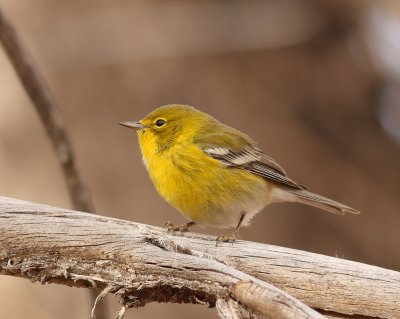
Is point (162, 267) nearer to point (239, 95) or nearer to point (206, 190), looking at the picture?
point (206, 190)

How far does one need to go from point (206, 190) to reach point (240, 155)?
2.32ft

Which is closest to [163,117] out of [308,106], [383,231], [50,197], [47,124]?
[47,124]

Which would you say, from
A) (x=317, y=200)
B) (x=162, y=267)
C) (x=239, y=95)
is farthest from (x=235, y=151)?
(x=239, y=95)

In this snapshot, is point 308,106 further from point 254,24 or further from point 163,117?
point 163,117

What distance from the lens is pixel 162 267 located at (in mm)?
3426

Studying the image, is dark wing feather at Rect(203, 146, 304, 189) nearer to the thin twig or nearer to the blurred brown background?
the thin twig

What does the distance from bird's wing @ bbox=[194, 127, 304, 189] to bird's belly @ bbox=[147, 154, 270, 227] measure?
13cm

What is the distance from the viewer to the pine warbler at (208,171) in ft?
16.2

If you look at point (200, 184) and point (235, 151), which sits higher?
point (235, 151)

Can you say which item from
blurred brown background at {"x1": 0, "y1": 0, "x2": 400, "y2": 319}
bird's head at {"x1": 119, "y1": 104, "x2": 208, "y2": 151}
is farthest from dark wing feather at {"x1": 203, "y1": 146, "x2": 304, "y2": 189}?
blurred brown background at {"x1": 0, "y1": 0, "x2": 400, "y2": 319}

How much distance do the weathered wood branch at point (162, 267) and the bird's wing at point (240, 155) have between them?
148 centimetres

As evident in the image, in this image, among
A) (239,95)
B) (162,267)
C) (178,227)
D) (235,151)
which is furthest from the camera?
(239,95)

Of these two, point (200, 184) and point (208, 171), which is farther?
point (208, 171)

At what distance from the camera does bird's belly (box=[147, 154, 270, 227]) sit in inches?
192
